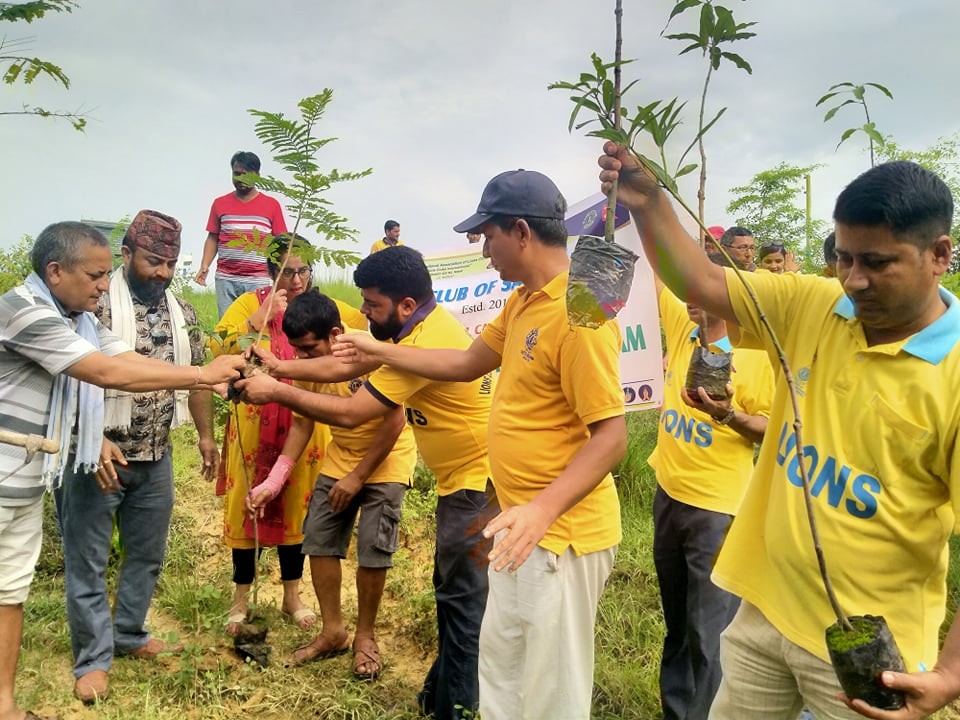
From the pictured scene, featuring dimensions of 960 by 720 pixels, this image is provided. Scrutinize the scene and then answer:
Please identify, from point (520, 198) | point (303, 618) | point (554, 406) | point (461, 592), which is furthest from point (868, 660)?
point (303, 618)

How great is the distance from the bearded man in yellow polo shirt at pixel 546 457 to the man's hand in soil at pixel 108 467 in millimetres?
1809

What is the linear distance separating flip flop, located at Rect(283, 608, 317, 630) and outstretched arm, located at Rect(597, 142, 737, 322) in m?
2.96

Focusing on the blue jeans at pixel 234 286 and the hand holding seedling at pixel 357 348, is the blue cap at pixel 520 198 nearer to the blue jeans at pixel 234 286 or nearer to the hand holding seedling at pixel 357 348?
the hand holding seedling at pixel 357 348

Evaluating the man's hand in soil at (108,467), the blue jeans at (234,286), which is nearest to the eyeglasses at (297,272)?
the man's hand in soil at (108,467)

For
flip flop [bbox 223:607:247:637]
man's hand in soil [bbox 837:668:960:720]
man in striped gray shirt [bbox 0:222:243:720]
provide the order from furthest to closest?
flip flop [bbox 223:607:247:637] < man in striped gray shirt [bbox 0:222:243:720] < man's hand in soil [bbox 837:668:960:720]

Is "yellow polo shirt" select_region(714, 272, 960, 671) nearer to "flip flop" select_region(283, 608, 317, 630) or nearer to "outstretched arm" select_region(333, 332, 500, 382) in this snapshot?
"outstretched arm" select_region(333, 332, 500, 382)

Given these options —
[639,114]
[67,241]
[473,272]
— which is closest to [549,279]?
[639,114]

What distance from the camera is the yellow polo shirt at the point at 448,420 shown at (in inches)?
106

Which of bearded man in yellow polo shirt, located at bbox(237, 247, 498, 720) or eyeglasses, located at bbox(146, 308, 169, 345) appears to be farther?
eyeglasses, located at bbox(146, 308, 169, 345)

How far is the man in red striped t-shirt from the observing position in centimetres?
577

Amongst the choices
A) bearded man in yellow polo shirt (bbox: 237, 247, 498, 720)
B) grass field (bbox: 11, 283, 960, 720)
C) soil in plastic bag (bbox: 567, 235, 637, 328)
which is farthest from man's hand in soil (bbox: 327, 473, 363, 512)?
soil in plastic bag (bbox: 567, 235, 637, 328)

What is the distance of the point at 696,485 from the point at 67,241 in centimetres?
266

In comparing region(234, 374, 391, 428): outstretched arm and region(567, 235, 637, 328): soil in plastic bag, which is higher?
region(567, 235, 637, 328): soil in plastic bag

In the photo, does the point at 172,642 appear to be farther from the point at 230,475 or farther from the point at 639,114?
the point at 639,114
